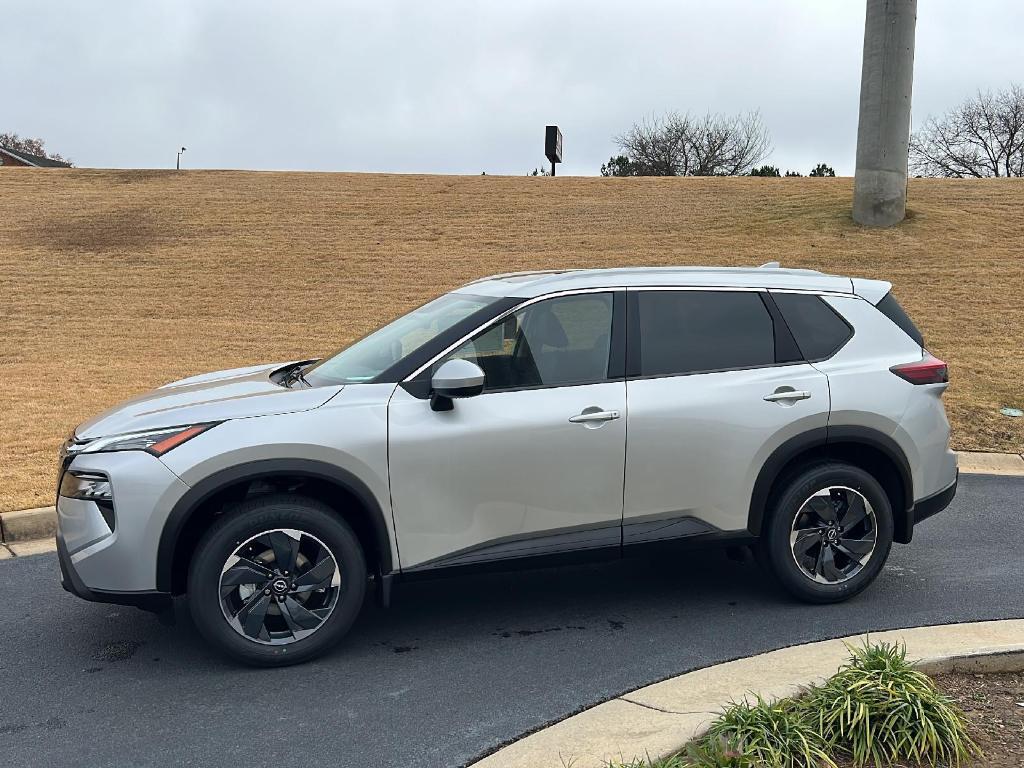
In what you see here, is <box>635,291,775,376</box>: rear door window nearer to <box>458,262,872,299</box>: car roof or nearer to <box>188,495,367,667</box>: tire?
<box>458,262,872,299</box>: car roof

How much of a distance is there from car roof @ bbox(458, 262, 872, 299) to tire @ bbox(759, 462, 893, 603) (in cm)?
100

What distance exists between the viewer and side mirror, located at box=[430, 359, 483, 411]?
413 centimetres

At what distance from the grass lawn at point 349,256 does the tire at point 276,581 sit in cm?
318

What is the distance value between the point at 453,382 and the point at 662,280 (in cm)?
139

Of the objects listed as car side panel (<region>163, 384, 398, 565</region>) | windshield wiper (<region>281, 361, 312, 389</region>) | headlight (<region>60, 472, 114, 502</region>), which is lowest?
headlight (<region>60, 472, 114, 502</region>)

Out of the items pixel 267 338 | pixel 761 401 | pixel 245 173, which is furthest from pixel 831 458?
pixel 245 173

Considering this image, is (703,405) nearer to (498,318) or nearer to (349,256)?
(498,318)

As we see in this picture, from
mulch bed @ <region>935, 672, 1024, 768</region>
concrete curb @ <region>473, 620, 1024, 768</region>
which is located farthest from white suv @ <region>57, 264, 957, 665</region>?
mulch bed @ <region>935, 672, 1024, 768</region>

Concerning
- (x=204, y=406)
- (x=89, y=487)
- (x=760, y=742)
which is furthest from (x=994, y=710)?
(x=89, y=487)

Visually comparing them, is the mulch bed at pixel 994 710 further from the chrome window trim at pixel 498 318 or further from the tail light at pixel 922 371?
the chrome window trim at pixel 498 318

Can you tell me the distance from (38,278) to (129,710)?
17.5m

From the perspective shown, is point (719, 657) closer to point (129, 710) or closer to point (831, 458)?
point (831, 458)

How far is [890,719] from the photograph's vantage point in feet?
10.1

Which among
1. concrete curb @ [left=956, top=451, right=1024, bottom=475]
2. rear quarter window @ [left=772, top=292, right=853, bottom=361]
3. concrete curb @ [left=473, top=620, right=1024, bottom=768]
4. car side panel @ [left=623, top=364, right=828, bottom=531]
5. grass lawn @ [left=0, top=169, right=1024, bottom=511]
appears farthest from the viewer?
grass lawn @ [left=0, top=169, right=1024, bottom=511]
